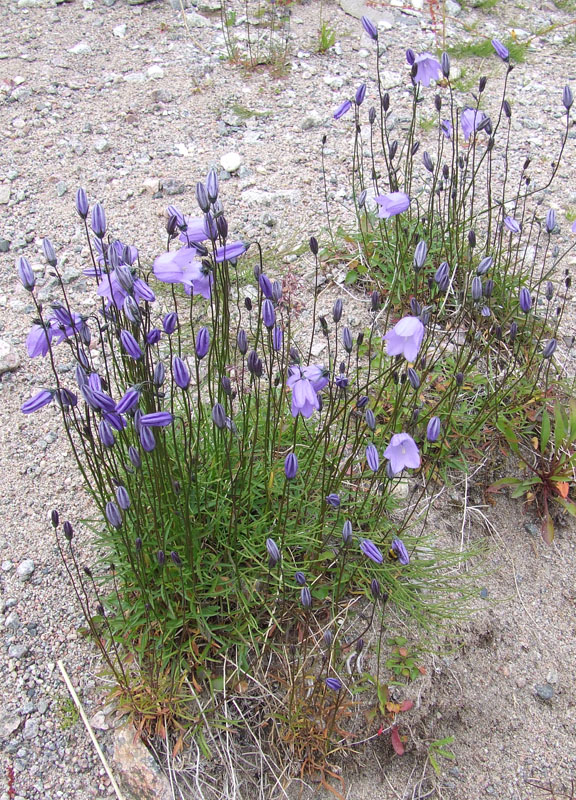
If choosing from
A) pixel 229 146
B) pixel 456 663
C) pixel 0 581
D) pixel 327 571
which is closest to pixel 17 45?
pixel 229 146

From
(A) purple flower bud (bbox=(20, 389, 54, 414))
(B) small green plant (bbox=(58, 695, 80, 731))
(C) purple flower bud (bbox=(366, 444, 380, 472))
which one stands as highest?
(A) purple flower bud (bbox=(20, 389, 54, 414))

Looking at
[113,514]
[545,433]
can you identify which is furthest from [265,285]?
[545,433]

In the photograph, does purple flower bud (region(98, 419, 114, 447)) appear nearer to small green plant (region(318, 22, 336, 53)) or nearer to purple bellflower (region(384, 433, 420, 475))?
purple bellflower (region(384, 433, 420, 475))

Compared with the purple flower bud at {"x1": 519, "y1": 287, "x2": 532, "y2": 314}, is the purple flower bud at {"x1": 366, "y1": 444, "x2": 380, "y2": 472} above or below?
below

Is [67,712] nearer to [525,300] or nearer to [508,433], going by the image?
[508,433]

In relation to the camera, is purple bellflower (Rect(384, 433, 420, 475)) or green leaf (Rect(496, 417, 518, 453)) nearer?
purple bellflower (Rect(384, 433, 420, 475))

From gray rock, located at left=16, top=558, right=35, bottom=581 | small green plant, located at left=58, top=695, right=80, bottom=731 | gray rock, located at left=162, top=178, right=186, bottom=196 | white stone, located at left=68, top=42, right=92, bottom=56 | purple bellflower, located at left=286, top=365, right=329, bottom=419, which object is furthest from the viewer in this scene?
white stone, located at left=68, top=42, right=92, bottom=56

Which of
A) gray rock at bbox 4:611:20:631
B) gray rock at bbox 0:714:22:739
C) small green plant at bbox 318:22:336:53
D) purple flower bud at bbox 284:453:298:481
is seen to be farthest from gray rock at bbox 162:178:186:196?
gray rock at bbox 0:714:22:739

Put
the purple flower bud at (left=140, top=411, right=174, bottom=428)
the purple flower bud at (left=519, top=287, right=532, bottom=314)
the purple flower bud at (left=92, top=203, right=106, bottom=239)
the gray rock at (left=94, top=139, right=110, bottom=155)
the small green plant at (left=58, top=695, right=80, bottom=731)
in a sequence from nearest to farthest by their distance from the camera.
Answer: the purple flower bud at (left=140, top=411, right=174, bottom=428)
the purple flower bud at (left=92, top=203, right=106, bottom=239)
the small green plant at (left=58, top=695, right=80, bottom=731)
the purple flower bud at (left=519, top=287, right=532, bottom=314)
the gray rock at (left=94, top=139, right=110, bottom=155)
